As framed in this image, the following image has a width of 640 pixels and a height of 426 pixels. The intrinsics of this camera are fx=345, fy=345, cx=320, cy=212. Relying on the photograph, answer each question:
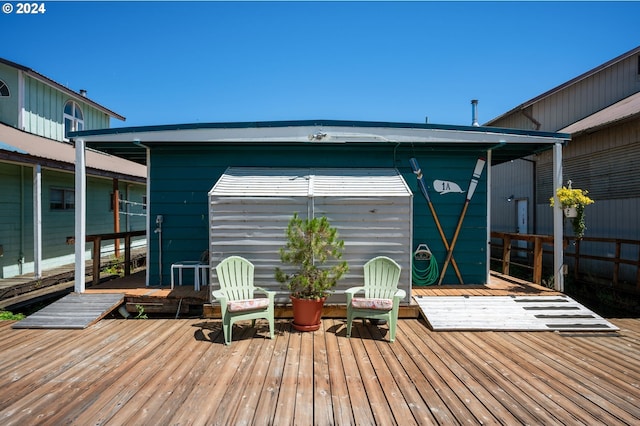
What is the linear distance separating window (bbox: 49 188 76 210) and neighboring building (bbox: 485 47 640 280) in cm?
1231

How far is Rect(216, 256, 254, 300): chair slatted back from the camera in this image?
4.39m

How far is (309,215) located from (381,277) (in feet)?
4.21

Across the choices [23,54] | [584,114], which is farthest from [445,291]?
[23,54]

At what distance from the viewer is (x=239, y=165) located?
577cm

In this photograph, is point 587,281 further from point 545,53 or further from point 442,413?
point 442,413

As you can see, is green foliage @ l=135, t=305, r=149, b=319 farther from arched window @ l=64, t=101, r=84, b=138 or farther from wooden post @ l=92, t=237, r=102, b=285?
arched window @ l=64, t=101, r=84, b=138

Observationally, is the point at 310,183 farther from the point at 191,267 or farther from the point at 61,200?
the point at 61,200

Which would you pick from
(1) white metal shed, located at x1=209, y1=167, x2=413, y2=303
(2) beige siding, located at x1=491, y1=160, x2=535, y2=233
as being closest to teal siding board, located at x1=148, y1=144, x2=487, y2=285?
(1) white metal shed, located at x1=209, y1=167, x2=413, y2=303

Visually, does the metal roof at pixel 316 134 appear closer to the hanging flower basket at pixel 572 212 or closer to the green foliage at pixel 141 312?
the hanging flower basket at pixel 572 212

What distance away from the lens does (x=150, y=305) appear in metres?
5.10

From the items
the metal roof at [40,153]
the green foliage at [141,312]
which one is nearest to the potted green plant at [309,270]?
the green foliage at [141,312]

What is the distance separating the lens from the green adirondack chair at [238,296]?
3956mm

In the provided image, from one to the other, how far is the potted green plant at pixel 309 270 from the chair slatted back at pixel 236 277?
1.37 ft

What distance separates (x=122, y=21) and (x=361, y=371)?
7602 mm
